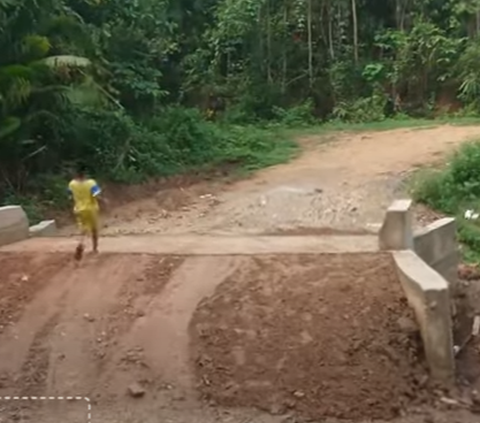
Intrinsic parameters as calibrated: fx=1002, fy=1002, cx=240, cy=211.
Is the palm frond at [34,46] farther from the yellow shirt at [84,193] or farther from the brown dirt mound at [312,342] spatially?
the brown dirt mound at [312,342]

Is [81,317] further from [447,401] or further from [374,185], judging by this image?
[374,185]

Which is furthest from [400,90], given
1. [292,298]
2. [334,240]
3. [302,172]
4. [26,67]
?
[292,298]

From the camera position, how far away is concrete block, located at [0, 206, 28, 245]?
10766mm

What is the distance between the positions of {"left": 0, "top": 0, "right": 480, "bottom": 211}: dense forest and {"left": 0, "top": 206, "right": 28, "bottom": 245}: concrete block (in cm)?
322

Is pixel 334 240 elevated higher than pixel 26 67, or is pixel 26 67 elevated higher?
pixel 26 67

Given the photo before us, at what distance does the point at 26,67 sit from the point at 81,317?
6298 mm

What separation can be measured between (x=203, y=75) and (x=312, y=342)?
20564 millimetres

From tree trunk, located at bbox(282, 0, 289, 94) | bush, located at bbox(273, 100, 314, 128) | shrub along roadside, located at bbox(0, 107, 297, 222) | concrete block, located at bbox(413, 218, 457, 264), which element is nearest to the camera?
concrete block, located at bbox(413, 218, 457, 264)

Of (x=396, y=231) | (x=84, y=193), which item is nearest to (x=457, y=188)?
(x=396, y=231)

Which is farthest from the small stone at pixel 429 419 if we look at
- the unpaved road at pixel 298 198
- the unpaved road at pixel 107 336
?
the unpaved road at pixel 298 198

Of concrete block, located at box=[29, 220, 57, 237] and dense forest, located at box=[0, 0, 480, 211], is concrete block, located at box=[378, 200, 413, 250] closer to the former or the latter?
concrete block, located at box=[29, 220, 57, 237]

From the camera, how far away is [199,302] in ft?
28.3

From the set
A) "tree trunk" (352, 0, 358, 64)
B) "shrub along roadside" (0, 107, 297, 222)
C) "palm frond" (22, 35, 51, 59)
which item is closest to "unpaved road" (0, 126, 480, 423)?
"palm frond" (22, 35, 51, 59)

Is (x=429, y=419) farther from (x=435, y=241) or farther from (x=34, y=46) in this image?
(x=34, y=46)
